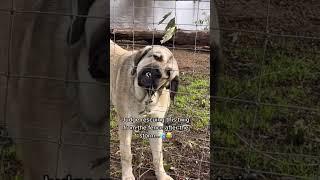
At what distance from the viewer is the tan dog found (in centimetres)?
258

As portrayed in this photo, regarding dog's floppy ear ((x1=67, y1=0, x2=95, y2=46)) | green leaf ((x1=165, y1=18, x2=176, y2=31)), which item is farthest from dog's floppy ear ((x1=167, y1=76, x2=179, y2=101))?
dog's floppy ear ((x1=67, y1=0, x2=95, y2=46))

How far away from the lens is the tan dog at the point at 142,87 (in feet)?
8.45

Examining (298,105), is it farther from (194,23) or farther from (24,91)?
(24,91)

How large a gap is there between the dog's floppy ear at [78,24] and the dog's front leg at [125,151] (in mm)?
454

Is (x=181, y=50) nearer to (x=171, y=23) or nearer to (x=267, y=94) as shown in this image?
(x=171, y=23)

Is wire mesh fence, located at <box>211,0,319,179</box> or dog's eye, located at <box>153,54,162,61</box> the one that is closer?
dog's eye, located at <box>153,54,162,61</box>

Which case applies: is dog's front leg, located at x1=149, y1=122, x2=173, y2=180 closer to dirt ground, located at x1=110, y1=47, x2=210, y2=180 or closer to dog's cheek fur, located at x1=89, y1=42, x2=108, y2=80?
dirt ground, located at x1=110, y1=47, x2=210, y2=180

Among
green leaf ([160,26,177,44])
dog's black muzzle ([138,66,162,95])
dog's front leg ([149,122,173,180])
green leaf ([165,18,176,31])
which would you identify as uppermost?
green leaf ([165,18,176,31])

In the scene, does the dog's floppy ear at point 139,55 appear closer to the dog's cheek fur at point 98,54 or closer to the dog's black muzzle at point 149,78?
the dog's black muzzle at point 149,78

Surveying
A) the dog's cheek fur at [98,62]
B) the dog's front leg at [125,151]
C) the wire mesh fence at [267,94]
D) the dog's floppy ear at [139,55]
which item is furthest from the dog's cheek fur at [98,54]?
the wire mesh fence at [267,94]

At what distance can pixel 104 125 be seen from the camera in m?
2.71

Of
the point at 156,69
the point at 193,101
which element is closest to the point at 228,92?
the point at 193,101

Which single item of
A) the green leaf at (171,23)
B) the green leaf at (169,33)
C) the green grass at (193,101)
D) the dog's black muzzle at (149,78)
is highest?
the green leaf at (171,23)

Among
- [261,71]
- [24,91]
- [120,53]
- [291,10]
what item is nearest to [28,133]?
[24,91]
